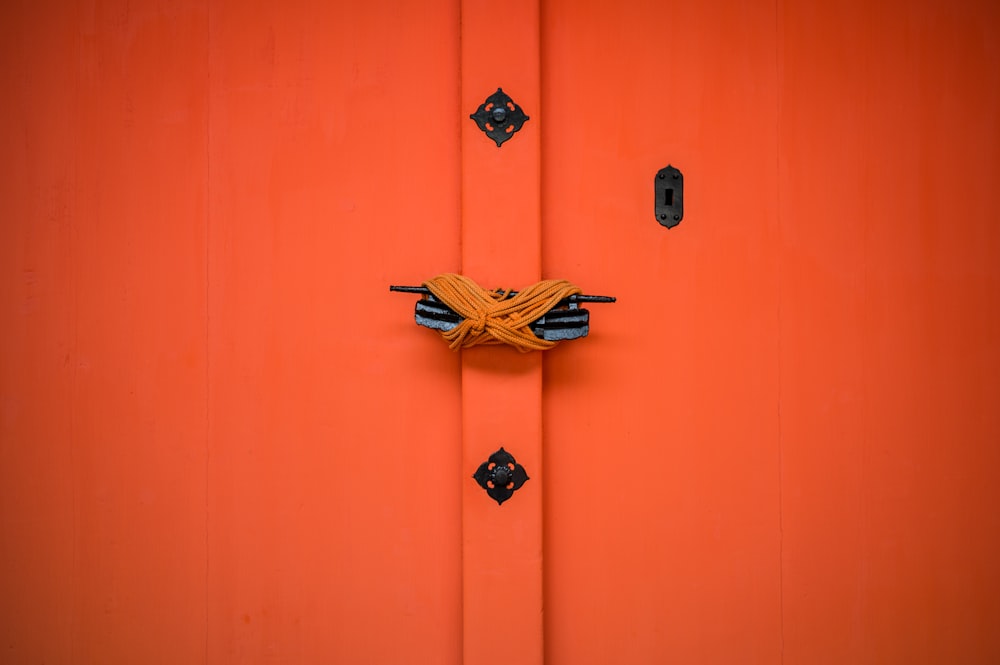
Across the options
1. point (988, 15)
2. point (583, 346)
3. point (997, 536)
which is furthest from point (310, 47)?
point (997, 536)

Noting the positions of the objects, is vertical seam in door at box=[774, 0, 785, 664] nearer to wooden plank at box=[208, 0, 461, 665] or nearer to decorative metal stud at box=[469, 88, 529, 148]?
decorative metal stud at box=[469, 88, 529, 148]

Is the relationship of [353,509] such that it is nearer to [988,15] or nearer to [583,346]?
[583,346]

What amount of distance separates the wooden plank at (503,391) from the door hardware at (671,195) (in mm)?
202

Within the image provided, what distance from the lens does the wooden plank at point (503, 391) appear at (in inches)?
37.6

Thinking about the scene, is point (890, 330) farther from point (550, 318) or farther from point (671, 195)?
point (550, 318)

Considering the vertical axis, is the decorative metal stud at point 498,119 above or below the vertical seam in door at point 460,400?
above

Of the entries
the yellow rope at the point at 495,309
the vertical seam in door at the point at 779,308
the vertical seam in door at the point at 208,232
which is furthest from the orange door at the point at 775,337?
the vertical seam in door at the point at 208,232

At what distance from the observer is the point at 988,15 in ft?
3.38

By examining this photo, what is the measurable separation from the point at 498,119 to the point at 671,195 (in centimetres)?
31

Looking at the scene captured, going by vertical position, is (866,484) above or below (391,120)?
below

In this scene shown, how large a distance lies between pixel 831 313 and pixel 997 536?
483 millimetres

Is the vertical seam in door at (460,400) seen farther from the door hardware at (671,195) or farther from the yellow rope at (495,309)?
the door hardware at (671,195)

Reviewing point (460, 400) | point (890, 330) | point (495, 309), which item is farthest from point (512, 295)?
point (890, 330)

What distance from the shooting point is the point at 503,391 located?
37.7 inches
